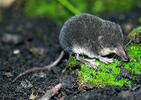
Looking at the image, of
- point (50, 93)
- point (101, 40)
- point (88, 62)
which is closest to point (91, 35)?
point (101, 40)

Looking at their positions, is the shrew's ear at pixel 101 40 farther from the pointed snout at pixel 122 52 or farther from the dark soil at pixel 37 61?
the dark soil at pixel 37 61

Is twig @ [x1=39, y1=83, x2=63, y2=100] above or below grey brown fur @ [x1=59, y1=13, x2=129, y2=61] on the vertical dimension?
below

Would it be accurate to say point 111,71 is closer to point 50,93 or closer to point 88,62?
point 88,62

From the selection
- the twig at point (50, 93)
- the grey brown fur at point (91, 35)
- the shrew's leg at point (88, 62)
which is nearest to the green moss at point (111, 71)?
the shrew's leg at point (88, 62)

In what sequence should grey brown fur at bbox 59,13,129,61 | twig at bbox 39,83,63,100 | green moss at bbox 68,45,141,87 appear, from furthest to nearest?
grey brown fur at bbox 59,13,129,61 < green moss at bbox 68,45,141,87 < twig at bbox 39,83,63,100

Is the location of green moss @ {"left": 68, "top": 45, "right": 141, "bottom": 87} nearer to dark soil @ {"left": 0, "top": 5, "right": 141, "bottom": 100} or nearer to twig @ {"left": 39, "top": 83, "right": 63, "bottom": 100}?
dark soil @ {"left": 0, "top": 5, "right": 141, "bottom": 100}

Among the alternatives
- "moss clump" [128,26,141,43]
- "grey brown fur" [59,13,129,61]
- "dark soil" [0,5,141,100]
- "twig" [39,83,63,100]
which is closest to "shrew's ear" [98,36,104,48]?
"grey brown fur" [59,13,129,61]

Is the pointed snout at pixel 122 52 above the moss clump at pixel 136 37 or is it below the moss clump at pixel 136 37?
A: below
